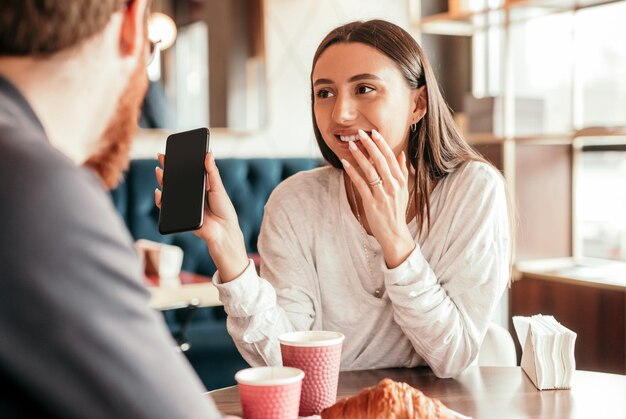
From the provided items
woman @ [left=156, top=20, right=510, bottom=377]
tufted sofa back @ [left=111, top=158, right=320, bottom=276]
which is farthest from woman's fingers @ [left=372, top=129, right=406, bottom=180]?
tufted sofa back @ [left=111, top=158, right=320, bottom=276]

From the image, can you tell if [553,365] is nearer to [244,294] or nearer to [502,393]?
[502,393]

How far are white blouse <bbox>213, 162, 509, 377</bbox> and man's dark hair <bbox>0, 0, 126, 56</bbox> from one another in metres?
0.73

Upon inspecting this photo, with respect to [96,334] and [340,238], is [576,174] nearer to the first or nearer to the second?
[340,238]

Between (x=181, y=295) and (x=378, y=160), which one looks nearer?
(x=378, y=160)

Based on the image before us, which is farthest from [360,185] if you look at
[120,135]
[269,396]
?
[120,135]

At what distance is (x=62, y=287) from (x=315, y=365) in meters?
0.56

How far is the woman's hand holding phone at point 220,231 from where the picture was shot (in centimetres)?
128

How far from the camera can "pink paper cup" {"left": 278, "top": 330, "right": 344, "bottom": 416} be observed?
0.98 metres

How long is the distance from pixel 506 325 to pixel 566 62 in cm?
127

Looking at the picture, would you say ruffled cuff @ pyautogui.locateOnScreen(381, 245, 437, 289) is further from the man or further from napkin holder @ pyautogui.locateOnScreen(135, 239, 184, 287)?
napkin holder @ pyautogui.locateOnScreen(135, 239, 184, 287)

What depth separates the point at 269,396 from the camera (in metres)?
0.86

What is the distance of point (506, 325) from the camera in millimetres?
3328

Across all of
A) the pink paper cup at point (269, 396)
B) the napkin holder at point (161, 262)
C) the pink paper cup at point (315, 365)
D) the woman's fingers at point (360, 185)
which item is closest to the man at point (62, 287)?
the pink paper cup at point (269, 396)

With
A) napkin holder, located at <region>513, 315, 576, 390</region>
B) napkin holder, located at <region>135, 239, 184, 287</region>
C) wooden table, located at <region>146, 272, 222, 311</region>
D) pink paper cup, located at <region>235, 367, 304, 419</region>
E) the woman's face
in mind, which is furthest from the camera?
napkin holder, located at <region>135, 239, 184, 287</region>
